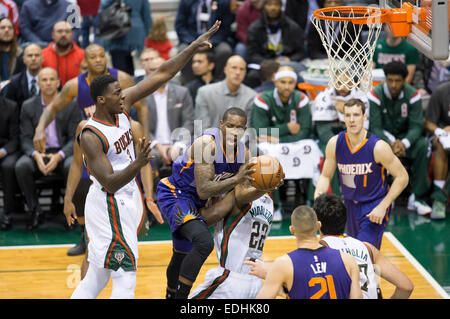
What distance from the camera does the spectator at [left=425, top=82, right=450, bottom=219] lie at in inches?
323

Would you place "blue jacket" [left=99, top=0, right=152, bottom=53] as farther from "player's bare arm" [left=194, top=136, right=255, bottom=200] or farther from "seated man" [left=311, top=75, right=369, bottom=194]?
"player's bare arm" [left=194, top=136, right=255, bottom=200]

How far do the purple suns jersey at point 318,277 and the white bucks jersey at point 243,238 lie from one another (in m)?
0.97

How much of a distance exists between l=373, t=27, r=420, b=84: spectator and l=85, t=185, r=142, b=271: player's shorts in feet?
17.4

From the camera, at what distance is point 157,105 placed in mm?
8500

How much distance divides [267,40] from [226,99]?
1.48 metres

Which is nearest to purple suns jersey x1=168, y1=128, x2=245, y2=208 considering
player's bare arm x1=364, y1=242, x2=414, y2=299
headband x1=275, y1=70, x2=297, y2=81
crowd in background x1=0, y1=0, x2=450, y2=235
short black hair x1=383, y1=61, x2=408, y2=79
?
player's bare arm x1=364, y1=242, x2=414, y2=299

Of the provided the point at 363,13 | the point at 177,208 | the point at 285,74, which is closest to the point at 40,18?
the point at 285,74

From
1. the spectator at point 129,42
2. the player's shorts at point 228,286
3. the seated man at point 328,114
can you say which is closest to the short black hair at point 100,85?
the player's shorts at point 228,286

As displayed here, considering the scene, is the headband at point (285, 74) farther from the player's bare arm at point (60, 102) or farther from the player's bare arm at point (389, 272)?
the player's bare arm at point (389, 272)

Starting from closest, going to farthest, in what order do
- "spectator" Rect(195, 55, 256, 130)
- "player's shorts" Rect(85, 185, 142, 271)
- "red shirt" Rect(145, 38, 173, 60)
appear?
"player's shorts" Rect(85, 185, 142, 271), "spectator" Rect(195, 55, 256, 130), "red shirt" Rect(145, 38, 173, 60)

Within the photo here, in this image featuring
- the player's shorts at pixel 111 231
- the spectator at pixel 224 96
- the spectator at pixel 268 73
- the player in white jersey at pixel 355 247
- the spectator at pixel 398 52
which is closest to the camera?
the player in white jersey at pixel 355 247

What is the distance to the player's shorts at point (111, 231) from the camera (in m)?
4.75

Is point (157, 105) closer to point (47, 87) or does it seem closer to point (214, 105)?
point (214, 105)

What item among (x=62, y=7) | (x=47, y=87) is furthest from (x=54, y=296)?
(x=62, y=7)
